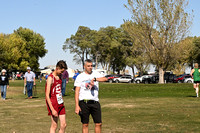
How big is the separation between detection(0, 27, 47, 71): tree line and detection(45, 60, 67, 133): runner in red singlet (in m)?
69.5

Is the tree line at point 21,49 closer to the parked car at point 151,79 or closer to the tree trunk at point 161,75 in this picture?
the parked car at point 151,79

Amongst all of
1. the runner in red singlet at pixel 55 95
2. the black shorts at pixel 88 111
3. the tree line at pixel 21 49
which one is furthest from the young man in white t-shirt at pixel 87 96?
the tree line at pixel 21 49

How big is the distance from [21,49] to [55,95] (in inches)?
3299

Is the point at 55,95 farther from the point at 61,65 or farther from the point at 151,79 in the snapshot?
the point at 151,79

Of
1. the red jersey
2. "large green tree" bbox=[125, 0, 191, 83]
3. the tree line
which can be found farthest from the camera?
the tree line

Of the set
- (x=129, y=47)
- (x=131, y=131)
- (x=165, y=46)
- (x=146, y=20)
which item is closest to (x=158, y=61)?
(x=165, y=46)

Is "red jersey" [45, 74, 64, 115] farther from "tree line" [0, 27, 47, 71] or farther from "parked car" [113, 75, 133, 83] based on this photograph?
"tree line" [0, 27, 47, 71]

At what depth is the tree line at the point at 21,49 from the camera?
82500mm

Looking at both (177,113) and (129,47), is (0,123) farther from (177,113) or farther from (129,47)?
(129,47)

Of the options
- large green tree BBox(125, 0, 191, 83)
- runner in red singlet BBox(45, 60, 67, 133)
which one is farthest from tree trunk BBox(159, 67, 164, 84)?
runner in red singlet BBox(45, 60, 67, 133)

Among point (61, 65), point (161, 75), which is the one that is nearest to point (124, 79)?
point (161, 75)

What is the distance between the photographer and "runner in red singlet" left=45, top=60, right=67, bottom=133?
22.4 feet

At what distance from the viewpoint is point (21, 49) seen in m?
88.5

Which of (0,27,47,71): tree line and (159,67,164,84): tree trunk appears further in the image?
(0,27,47,71): tree line
